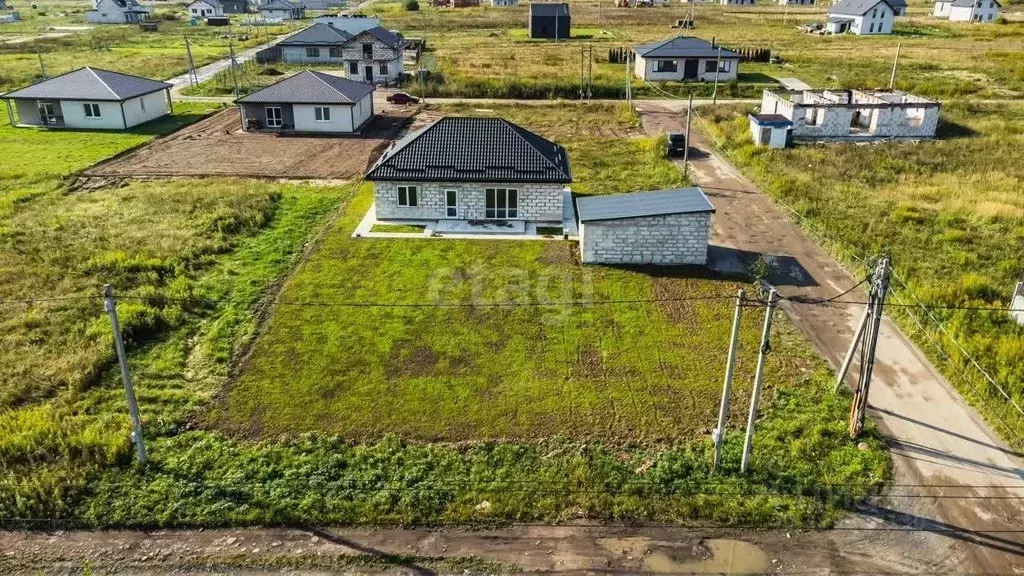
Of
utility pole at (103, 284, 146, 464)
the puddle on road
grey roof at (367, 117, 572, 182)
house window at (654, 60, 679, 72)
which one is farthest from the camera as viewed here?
house window at (654, 60, 679, 72)

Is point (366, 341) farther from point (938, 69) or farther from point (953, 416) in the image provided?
point (938, 69)

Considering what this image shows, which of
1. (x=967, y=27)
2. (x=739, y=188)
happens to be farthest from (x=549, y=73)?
(x=967, y=27)

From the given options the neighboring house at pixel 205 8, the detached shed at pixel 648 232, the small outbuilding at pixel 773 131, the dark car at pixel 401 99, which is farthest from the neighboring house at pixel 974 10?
the neighboring house at pixel 205 8

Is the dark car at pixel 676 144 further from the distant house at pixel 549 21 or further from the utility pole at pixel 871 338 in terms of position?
the distant house at pixel 549 21

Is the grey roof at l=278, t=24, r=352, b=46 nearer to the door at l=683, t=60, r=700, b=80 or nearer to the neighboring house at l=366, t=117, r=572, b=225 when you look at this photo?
the door at l=683, t=60, r=700, b=80

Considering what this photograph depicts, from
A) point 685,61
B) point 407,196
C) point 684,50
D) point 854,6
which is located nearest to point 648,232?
point 407,196

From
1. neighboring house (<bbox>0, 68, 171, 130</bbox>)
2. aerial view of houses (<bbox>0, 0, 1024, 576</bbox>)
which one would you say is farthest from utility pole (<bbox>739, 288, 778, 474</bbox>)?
neighboring house (<bbox>0, 68, 171, 130</bbox>)
